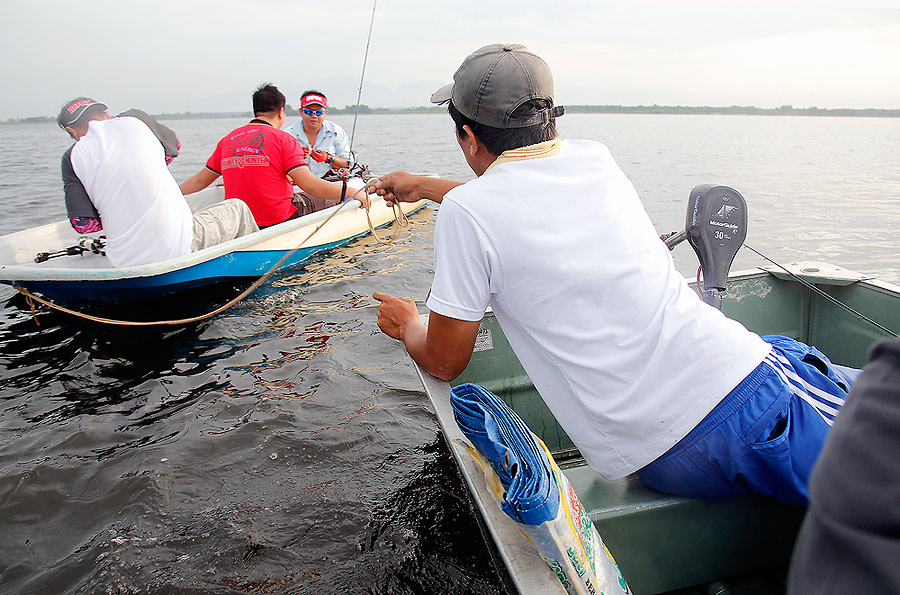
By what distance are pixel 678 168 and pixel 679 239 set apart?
19.3m

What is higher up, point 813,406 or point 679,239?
point 679,239

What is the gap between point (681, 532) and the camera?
70.9 inches

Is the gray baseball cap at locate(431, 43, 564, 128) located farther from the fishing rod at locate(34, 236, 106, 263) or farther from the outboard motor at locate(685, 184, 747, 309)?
the fishing rod at locate(34, 236, 106, 263)

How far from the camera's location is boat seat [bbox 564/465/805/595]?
1.75 metres

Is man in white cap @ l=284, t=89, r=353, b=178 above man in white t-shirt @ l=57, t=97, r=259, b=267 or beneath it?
above

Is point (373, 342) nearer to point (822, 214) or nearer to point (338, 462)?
point (338, 462)

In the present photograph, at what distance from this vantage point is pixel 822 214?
12.5 meters

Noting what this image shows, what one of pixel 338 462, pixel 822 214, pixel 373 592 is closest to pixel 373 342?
pixel 338 462

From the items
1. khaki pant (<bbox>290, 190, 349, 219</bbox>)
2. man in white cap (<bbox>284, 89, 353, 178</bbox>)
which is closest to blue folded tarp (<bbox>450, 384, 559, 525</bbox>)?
khaki pant (<bbox>290, 190, 349, 219</bbox>)

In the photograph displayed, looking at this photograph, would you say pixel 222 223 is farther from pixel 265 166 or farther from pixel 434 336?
pixel 434 336

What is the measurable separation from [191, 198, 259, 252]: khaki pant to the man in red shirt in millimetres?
284

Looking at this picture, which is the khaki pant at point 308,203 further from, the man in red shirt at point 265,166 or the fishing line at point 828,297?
the fishing line at point 828,297

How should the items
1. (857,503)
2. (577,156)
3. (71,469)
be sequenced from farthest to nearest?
(71,469) → (577,156) → (857,503)

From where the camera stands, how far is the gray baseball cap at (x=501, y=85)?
164 centimetres
